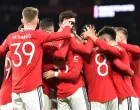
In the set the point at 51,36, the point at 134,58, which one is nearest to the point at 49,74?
the point at 51,36

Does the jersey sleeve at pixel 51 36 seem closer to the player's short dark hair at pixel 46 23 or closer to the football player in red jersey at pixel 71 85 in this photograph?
the football player in red jersey at pixel 71 85

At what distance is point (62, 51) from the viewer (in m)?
5.00

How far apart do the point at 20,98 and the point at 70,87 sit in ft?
2.02

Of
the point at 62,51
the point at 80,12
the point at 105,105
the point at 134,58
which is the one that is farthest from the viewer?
the point at 80,12

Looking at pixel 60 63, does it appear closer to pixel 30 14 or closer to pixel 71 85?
pixel 71 85

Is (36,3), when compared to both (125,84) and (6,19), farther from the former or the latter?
(125,84)

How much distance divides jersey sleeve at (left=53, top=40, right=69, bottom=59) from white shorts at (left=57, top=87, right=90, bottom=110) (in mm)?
471

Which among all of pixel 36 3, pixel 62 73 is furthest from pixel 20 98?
pixel 36 3

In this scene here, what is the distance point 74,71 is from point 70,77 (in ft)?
0.30

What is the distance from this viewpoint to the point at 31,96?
190 inches

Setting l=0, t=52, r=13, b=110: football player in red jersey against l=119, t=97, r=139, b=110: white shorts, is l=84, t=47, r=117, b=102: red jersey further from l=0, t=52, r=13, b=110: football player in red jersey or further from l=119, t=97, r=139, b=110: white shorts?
l=0, t=52, r=13, b=110: football player in red jersey

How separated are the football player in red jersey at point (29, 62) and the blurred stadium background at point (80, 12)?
8.62m

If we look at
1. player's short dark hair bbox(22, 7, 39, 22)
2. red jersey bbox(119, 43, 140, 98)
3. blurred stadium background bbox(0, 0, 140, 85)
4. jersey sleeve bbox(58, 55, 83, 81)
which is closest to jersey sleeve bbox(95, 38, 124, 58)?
jersey sleeve bbox(58, 55, 83, 81)

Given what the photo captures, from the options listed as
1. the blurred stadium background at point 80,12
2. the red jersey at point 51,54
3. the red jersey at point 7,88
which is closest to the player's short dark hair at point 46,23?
the red jersey at point 51,54
